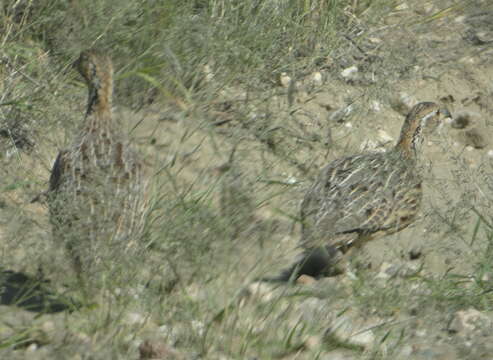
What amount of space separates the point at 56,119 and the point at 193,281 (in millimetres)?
1723

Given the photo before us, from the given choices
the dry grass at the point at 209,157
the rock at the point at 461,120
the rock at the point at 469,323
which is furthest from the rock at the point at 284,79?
the rock at the point at 469,323

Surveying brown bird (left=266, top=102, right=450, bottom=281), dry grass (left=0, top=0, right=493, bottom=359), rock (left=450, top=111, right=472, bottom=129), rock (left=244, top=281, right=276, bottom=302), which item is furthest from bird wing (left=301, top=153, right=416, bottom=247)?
rock (left=450, top=111, right=472, bottom=129)

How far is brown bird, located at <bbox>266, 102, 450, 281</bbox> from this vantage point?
16.6 feet

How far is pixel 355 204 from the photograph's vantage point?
17.2 ft

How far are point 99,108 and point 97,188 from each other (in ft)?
2.57

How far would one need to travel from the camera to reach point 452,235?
15.5 ft

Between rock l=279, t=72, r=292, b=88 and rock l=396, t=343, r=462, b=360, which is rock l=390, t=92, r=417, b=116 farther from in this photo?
rock l=396, t=343, r=462, b=360

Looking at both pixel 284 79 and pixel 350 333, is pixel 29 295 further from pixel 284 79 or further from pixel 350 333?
pixel 284 79

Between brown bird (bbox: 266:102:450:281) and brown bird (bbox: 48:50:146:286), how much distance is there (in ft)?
2.92

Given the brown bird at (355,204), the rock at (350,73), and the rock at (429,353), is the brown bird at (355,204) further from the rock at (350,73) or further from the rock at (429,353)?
the rock at (350,73)

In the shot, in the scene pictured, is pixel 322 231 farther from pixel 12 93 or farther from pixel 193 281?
pixel 12 93

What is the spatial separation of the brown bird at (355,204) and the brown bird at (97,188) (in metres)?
0.89

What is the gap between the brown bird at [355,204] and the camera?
5074 millimetres

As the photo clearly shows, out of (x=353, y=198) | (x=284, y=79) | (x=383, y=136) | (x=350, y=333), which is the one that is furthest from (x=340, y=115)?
(x=350, y=333)
